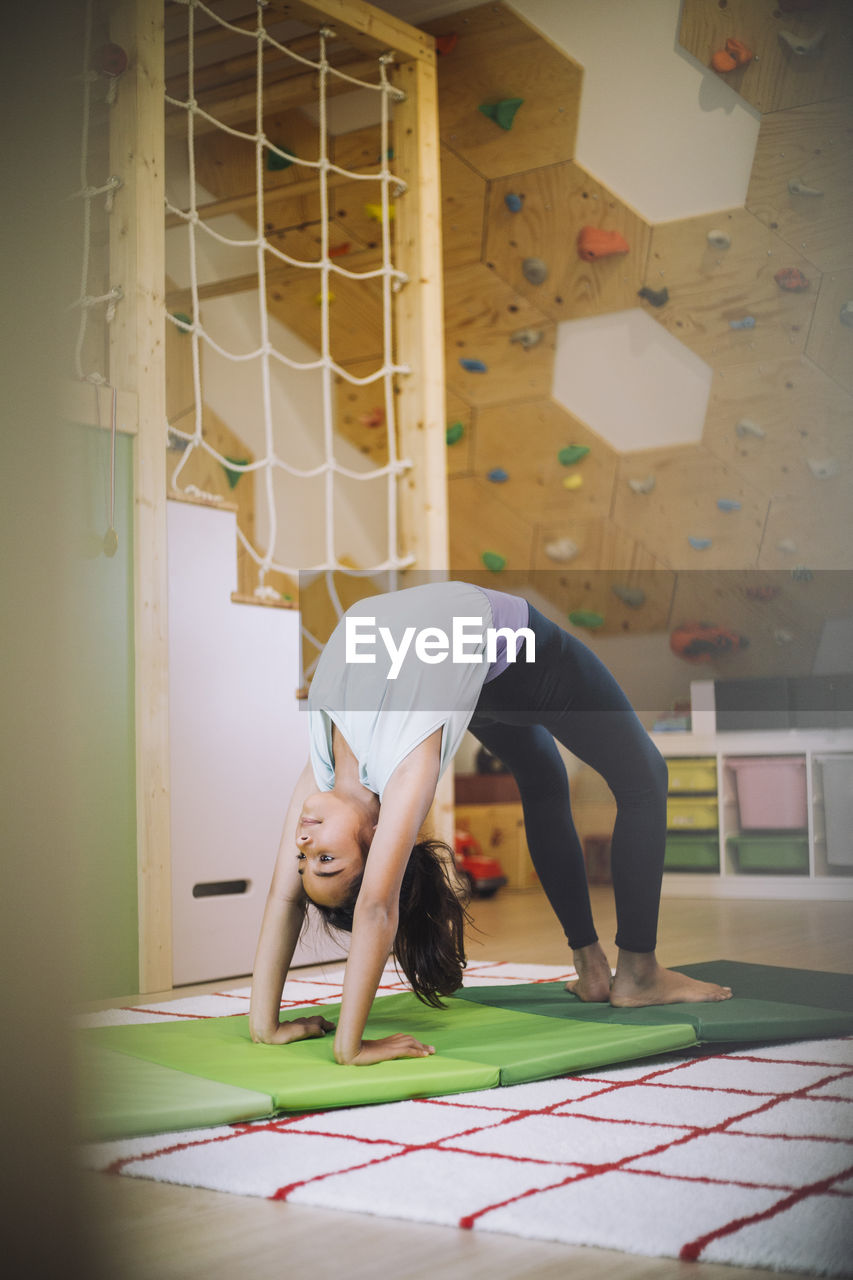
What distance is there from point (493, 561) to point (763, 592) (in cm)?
115

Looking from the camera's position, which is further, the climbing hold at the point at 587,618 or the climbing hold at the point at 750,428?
the climbing hold at the point at 587,618

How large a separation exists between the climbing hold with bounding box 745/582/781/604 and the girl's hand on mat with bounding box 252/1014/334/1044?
112 inches

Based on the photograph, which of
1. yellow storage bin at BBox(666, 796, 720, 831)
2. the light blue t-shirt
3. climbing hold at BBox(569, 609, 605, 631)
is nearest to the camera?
the light blue t-shirt

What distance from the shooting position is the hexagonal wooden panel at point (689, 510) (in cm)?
430

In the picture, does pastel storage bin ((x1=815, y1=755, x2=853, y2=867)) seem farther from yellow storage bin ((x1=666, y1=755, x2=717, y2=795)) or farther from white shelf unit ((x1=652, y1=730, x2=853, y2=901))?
yellow storage bin ((x1=666, y1=755, x2=717, y2=795))

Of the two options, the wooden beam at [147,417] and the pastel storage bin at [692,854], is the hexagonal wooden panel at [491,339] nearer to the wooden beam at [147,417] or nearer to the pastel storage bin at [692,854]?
the pastel storage bin at [692,854]

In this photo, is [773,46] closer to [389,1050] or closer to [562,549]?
[562,549]

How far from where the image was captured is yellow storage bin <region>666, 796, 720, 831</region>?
4457 mm

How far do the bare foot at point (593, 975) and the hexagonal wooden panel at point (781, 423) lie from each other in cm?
236

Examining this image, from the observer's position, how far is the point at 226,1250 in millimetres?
1046

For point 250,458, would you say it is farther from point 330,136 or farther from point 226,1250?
point 226,1250

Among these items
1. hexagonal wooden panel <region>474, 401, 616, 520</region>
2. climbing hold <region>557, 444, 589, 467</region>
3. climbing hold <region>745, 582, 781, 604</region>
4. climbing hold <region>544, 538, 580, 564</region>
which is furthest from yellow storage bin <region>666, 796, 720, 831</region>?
climbing hold <region>557, 444, 589, 467</region>

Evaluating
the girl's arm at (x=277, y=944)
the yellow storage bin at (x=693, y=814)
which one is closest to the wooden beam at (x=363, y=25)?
the girl's arm at (x=277, y=944)

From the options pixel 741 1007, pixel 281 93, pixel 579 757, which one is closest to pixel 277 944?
pixel 579 757
